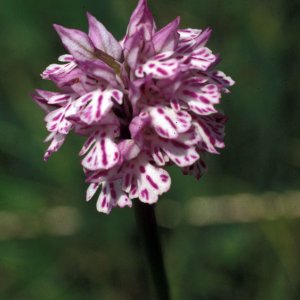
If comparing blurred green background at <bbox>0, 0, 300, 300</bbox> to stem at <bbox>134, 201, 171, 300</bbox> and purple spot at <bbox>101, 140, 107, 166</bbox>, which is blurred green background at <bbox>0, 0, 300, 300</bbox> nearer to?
stem at <bbox>134, 201, 171, 300</bbox>

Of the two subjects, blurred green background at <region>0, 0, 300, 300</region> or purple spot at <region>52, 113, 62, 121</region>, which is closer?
purple spot at <region>52, 113, 62, 121</region>

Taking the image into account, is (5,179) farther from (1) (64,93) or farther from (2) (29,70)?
(1) (64,93)

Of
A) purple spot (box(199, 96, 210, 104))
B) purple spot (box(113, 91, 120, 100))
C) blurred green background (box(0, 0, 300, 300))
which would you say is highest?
purple spot (box(113, 91, 120, 100))

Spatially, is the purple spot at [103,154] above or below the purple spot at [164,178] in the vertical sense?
above

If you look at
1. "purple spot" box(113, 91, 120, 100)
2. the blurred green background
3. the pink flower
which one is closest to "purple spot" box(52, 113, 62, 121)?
the pink flower

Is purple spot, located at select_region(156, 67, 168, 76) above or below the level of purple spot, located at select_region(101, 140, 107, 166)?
above

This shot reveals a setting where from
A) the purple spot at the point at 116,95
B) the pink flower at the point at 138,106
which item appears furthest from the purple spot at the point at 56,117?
the purple spot at the point at 116,95

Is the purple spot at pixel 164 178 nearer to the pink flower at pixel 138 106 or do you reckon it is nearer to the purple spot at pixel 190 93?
the pink flower at pixel 138 106
